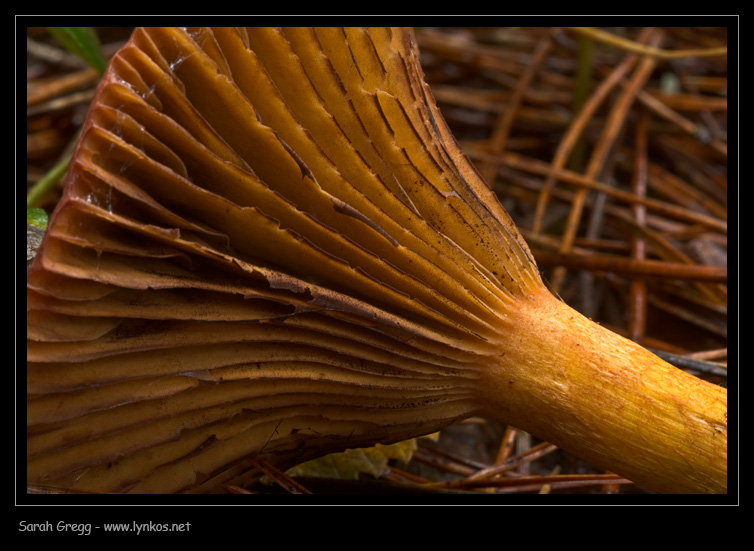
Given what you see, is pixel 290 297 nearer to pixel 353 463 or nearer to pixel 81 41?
pixel 353 463

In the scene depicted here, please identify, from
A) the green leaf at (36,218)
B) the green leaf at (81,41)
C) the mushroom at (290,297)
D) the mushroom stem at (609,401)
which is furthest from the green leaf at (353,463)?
the green leaf at (81,41)

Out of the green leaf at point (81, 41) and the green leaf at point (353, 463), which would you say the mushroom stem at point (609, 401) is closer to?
the green leaf at point (353, 463)

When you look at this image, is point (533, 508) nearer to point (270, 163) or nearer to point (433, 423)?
point (433, 423)

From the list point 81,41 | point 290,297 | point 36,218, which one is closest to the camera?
point 290,297

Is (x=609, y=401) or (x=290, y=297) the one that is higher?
(x=290, y=297)

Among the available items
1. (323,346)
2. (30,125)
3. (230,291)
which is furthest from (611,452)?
(30,125)

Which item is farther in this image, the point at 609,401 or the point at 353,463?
the point at 353,463

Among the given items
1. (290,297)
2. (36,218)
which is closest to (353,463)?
(290,297)
